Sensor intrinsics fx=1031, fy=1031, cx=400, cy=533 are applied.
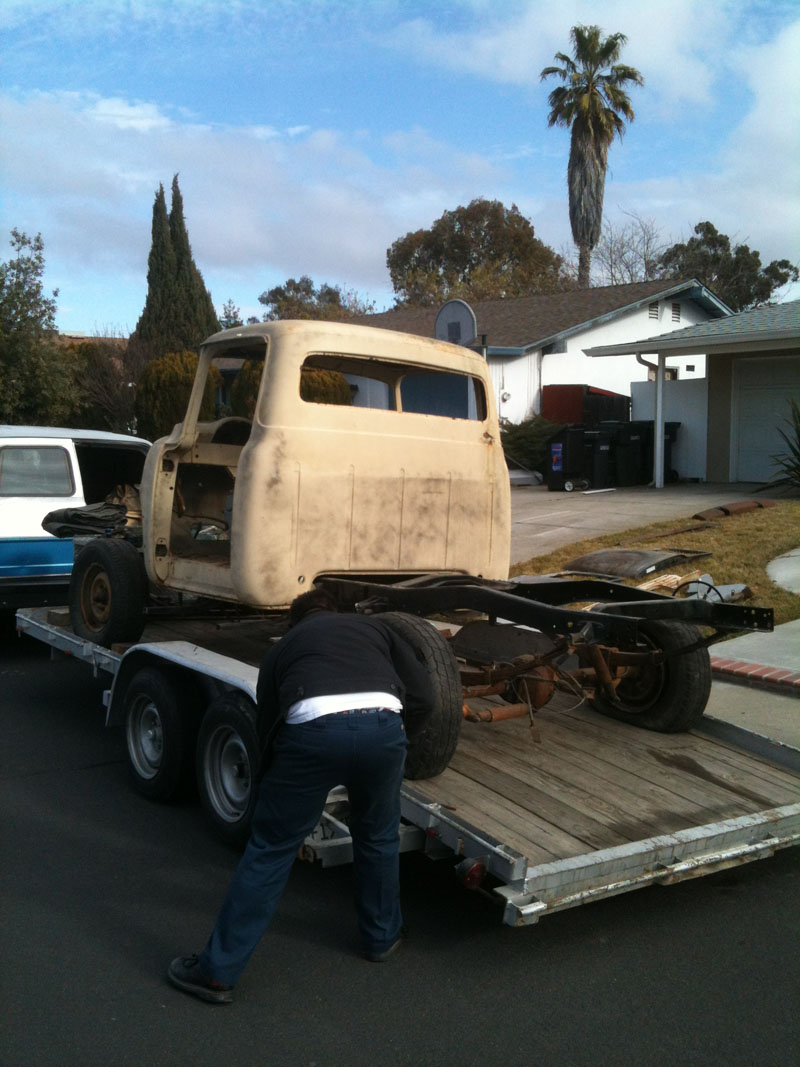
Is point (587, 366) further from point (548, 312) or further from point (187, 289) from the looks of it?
point (187, 289)

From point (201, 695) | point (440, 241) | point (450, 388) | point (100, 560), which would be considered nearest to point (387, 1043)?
point (201, 695)

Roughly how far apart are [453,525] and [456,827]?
279 cm

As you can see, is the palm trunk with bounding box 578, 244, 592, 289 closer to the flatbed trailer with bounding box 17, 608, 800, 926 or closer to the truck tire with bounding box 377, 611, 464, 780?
the flatbed trailer with bounding box 17, 608, 800, 926

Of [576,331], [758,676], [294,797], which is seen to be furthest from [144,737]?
[576,331]

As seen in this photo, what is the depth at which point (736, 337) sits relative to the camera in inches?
724

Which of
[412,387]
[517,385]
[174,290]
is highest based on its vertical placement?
[174,290]

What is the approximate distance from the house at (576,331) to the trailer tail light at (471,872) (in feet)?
69.4

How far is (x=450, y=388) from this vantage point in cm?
732

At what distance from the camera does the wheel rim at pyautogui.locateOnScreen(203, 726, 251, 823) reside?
5.01 metres

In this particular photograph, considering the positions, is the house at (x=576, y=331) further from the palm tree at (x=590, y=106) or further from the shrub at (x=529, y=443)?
the palm tree at (x=590, y=106)

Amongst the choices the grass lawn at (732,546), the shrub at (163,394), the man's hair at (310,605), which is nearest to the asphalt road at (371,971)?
the man's hair at (310,605)

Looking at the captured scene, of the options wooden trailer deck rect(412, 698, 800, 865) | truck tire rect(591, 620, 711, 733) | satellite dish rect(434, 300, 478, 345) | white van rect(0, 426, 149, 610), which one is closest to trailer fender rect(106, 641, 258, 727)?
wooden trailer deck rect(412, 698, 800, 865)

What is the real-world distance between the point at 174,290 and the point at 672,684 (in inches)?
1083

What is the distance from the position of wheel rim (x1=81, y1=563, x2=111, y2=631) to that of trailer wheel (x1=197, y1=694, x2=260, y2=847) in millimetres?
1970
